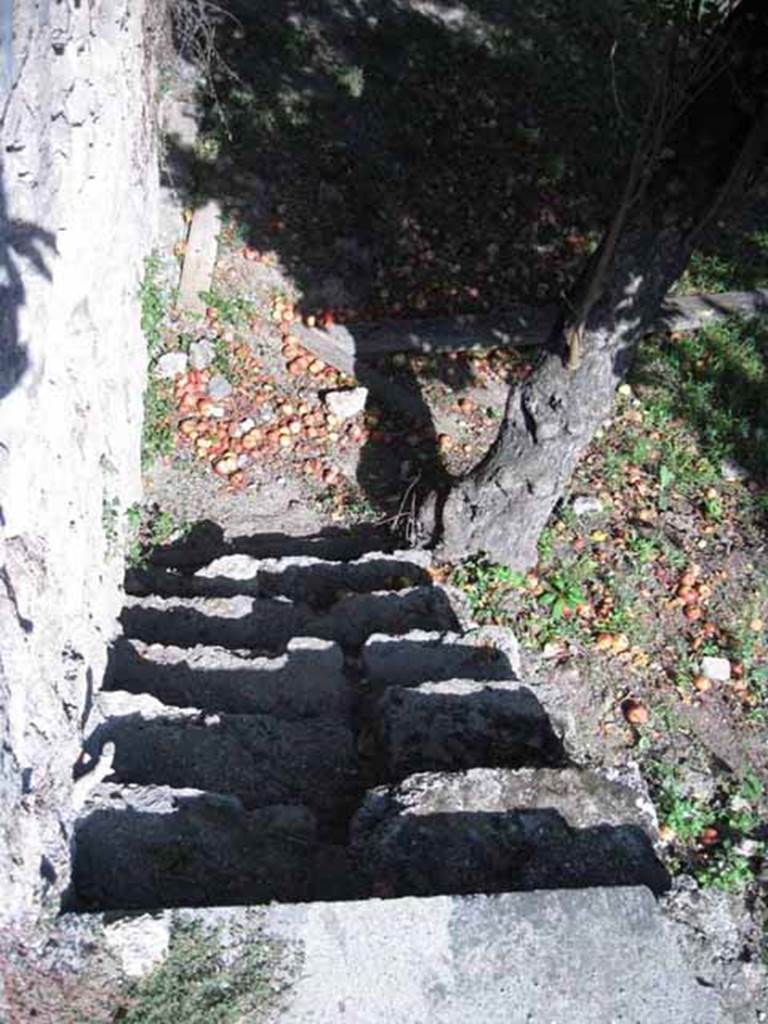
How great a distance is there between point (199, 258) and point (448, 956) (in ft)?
18.2

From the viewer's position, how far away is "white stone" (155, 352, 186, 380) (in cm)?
689

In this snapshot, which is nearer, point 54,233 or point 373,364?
point 54,233

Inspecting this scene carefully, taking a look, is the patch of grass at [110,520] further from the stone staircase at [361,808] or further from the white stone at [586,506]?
the white stone at [586,506]

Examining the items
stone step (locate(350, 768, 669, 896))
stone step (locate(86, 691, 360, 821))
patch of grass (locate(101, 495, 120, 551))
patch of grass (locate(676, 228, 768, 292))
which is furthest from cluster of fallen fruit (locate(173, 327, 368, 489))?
stone step (locate(350, 768, 669, 896))

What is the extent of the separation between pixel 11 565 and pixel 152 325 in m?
3.95

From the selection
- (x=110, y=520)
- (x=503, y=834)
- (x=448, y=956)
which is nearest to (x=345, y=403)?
(x=110, y=520)

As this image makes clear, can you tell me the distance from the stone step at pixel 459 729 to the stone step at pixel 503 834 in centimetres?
49

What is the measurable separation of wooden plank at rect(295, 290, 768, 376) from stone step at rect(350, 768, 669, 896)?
4.11 m

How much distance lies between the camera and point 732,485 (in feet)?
22.3

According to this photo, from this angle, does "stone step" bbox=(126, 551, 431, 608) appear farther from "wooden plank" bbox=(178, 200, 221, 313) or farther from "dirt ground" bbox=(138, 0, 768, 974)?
"wooden plank" bbox=(178, 200, 221, 313)

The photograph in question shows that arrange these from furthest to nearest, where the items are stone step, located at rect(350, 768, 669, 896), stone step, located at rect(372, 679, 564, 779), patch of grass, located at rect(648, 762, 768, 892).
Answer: patch of grass, located at rect(648, 762, 768, 892), stone step, located at rect(372, 679, 564, 779), stone step, located at rect(350, 768, 669, 896)

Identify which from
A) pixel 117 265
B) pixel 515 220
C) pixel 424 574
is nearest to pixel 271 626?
pixel 424 574

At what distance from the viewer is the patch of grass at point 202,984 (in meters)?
2.66

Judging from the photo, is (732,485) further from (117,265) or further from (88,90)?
A: (88,90)
